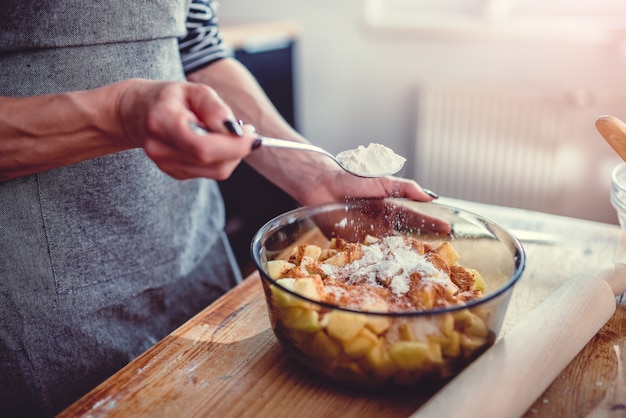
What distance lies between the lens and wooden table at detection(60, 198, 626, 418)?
62 centimetres

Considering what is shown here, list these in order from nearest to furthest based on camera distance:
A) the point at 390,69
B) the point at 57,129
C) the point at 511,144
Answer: the point at 57,129 → the point at 511,144 → the point at 390,69

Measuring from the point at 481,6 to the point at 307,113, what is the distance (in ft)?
3.18

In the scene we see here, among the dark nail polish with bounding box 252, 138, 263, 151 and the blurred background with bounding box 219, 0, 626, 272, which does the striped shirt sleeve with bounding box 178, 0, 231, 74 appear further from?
the blurred background with bounding box 219, 0, 626, 272

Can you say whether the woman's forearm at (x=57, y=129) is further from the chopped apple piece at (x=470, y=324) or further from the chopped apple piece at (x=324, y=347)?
the chopped apple piece at (x=470, y=324)

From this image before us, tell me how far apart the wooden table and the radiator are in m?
1.67

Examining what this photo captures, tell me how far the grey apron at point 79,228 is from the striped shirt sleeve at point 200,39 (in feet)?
0.29

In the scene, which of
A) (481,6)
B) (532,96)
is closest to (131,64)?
(532,96)

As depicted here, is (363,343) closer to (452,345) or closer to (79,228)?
(452,345)

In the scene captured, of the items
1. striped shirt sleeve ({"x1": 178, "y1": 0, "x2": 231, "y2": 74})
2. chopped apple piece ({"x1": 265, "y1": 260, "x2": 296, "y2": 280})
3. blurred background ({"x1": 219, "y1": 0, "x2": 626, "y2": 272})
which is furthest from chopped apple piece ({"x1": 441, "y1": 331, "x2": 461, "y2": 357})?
blurred background ({"x1": 219, "y1": 0, "x2": 626, "y2": 272})

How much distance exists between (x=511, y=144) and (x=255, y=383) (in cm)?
204

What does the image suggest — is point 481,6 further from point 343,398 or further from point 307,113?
point 343,398

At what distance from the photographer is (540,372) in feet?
2.02

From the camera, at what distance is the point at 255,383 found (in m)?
0.66

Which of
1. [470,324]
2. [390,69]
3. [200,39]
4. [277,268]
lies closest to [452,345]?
[470,324]
